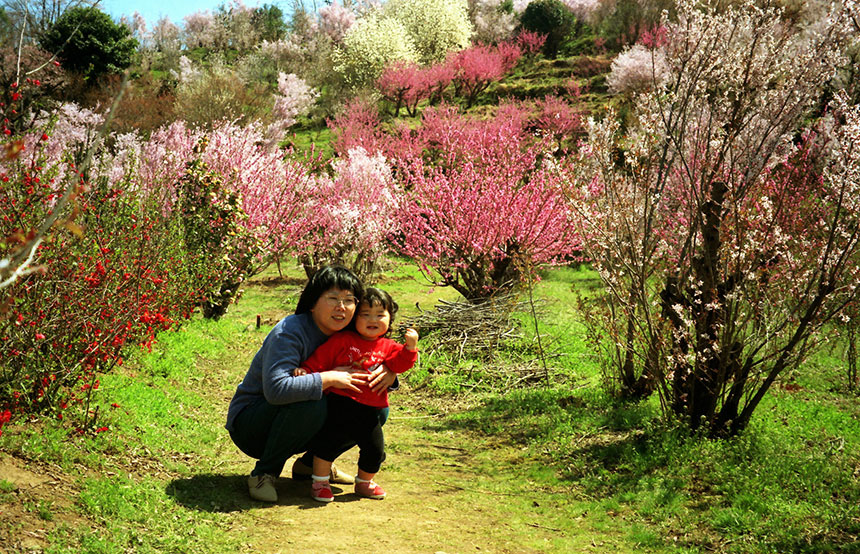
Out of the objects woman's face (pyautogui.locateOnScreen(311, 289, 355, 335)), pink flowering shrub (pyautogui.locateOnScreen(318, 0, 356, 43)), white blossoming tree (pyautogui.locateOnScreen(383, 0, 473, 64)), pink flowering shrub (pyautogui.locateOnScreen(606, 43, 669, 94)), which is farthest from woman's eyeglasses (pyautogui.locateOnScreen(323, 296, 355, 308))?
pink flowering shrub (pyautogui.locateOnScreen(318, 0, 356, 43))

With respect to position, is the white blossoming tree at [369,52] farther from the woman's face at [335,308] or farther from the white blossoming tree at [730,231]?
the woman's face at [335,308]

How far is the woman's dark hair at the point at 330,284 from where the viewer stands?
414 cm

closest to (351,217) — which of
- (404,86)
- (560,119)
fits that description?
(560,119)

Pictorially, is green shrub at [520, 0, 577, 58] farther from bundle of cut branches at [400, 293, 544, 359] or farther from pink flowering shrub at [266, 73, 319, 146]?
bundle of cut branches at [400, 293, 544, 359]

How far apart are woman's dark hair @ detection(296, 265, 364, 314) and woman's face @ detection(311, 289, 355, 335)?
3 centimetres

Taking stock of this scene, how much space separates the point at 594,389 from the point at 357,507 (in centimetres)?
372

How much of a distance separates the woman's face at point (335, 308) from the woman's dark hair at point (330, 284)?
0.09 feet

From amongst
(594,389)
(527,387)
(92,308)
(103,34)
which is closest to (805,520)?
(594,389)

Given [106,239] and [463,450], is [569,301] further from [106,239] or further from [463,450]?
[106,239]

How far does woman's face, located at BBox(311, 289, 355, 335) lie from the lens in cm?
415

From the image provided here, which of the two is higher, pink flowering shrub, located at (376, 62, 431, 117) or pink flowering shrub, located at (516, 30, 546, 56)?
pink flowering shrub, located at (516, 30, 546, 56)

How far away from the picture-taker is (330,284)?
13.6ft

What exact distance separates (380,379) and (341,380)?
0.80ft

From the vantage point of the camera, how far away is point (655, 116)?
5.90m
